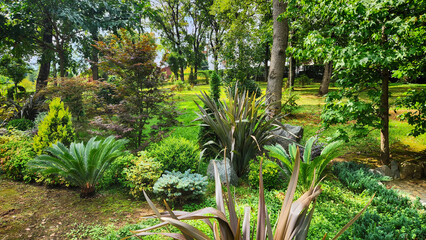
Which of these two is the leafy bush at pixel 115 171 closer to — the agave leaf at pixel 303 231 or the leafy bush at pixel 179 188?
the leafy bush at pixel 179 188

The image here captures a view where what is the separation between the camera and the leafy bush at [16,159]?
12.9 feet

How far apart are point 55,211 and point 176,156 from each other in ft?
5.97

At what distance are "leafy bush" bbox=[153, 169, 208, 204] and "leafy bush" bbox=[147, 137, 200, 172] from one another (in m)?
0.57

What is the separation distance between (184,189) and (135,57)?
3095mm

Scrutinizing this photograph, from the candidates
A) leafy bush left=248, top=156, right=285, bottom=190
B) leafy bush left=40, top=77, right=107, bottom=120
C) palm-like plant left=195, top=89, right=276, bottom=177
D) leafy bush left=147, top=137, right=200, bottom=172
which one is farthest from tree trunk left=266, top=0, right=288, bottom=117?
leafy bush left=40, top=77, right=107, bottom=120

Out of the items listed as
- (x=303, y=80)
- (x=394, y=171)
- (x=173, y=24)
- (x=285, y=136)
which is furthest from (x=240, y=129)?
(x=173, y=24)

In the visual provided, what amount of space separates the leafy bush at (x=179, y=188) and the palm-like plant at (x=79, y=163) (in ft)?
3.35

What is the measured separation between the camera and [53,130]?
161 inches

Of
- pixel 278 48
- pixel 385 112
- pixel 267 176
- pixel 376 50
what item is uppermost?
pixel 278 48

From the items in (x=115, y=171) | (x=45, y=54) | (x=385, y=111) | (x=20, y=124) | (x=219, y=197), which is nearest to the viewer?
A: (x=219, y=197)

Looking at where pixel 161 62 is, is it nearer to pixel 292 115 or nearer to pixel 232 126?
pixel 232 126

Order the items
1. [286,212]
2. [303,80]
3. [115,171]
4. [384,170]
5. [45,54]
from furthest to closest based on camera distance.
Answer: [303,80] < [45,54] < [384,170] < [115,171] < [286,212]

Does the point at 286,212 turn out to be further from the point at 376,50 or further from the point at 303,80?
the point at 303,80

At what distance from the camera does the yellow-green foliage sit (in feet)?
13.0
